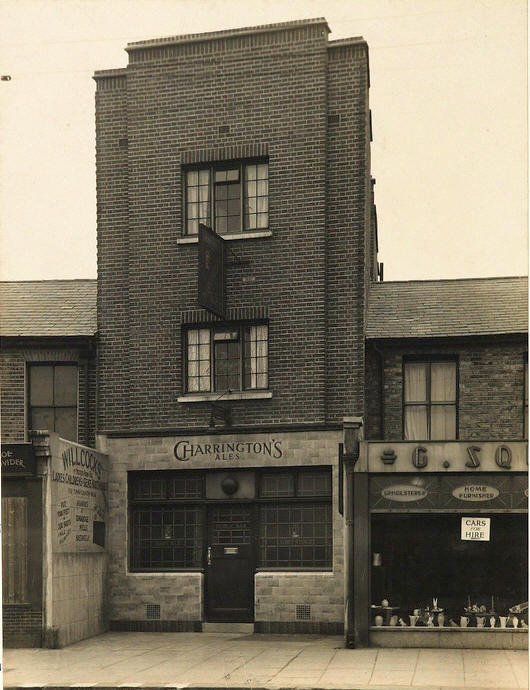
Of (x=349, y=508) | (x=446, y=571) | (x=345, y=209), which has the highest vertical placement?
(x=345, y=209)

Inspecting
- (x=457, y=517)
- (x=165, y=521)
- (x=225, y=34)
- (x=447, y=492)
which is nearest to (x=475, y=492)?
(x=447, y=492)

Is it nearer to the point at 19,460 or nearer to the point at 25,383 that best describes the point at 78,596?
the point at 19,460

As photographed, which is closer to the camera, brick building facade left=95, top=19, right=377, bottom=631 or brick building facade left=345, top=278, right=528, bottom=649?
brick building facade left=345, top=278, right=528, bottom=649

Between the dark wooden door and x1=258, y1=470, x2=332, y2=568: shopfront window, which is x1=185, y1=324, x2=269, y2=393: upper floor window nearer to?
x1=258, y1=470, x2=332, y2=568: shopfront window

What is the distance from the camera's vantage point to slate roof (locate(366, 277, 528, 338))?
769 inches

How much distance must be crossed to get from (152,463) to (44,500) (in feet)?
11.1

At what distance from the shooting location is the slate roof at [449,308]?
19531 mm

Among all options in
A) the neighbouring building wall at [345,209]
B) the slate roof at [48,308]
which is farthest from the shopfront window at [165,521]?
the neighbouring building wall at [345,209]

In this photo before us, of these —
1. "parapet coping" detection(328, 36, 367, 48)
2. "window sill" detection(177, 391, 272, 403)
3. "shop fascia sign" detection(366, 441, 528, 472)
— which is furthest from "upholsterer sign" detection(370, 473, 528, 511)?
"parapet coping" detection(328, 36, 367, 48)

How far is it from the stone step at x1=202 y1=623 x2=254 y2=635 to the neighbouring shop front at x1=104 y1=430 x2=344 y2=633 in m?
0.08

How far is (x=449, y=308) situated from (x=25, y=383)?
8895mm

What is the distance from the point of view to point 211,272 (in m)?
18.9

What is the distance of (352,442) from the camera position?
55.2ft

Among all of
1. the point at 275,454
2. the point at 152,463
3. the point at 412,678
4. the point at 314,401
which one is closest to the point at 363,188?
the point at 314,401
